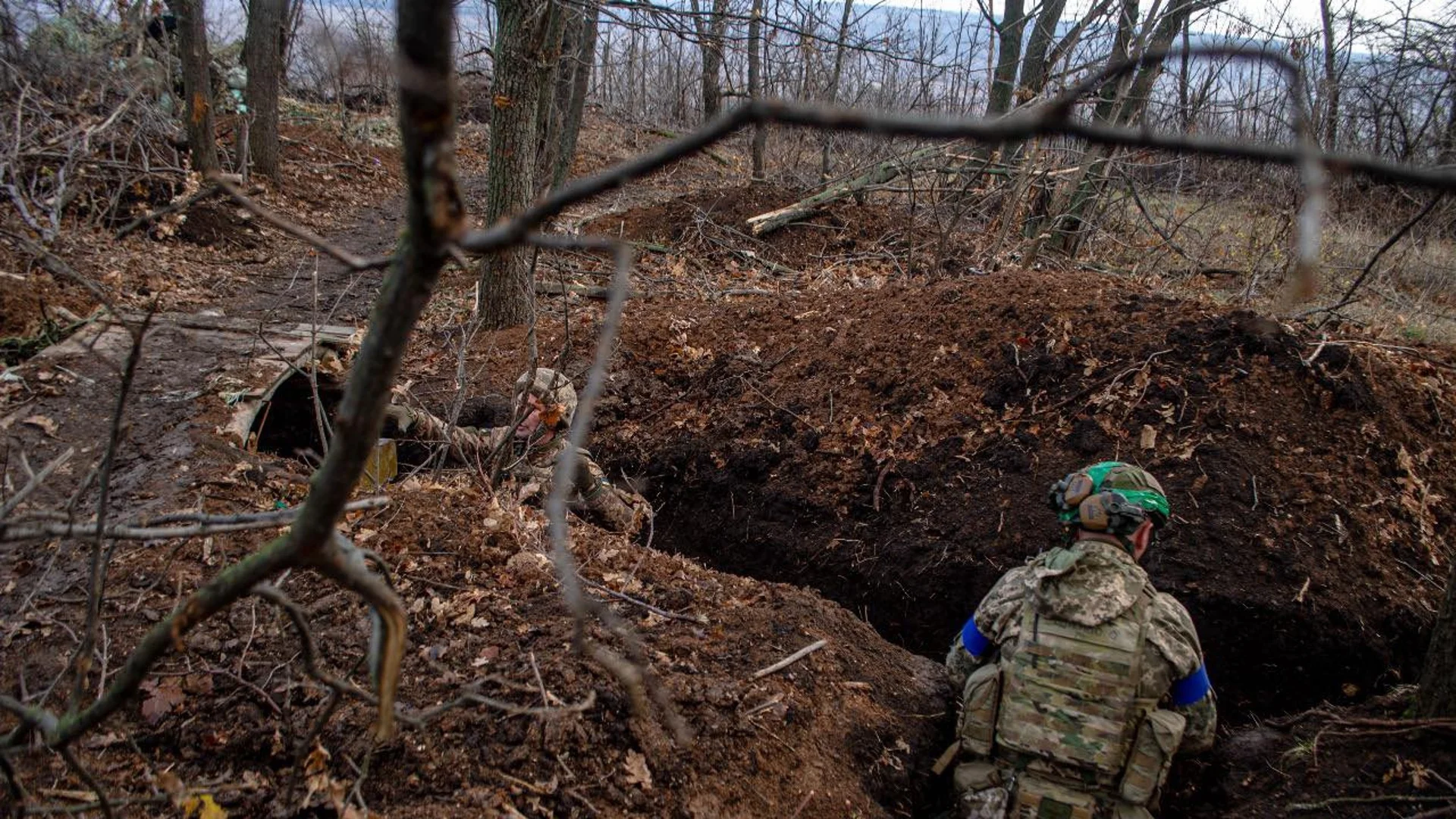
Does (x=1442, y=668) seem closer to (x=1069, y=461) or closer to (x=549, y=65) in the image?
(x=1069, y=461)

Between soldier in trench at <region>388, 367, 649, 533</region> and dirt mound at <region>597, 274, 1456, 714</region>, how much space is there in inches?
31.1

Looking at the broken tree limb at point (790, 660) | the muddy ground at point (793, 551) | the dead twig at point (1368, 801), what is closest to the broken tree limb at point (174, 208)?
the muddy ground at point (793, 551)

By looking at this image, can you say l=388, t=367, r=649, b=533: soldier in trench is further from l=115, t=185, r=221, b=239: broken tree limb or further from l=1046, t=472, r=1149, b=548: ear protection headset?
l=1046, t=472, r=1149, b=548: ear protection headset

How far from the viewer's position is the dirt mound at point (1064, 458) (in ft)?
12.2

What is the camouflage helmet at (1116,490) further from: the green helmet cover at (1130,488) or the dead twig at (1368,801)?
the dead twig at (1368,801)

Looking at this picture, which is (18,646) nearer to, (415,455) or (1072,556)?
(415,455)

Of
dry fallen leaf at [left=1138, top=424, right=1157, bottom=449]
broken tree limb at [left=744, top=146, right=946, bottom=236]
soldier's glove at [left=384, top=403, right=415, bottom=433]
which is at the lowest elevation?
soldier's glove at [left=384, top=403, right=415, bottom=433]

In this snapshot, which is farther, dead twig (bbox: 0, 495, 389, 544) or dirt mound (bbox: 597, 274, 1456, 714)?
dirt mound (bbox: 597, 274, 1456, 714)

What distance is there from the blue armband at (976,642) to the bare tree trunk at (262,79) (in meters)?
11.2

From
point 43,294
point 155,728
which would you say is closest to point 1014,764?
point 155,728

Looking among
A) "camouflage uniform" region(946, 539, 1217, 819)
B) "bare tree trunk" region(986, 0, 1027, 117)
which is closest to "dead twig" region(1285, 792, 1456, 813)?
"camouflage uniform" region(946, 539, 1217, 819)

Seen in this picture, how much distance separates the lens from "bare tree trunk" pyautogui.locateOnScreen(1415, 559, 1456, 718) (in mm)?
2676

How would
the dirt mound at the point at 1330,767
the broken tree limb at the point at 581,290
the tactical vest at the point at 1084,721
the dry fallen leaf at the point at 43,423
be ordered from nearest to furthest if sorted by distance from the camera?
the dirt mound at the point at 1330,767 < the tactical vest at the point at 1084,721 < the dry fallen leaf at the point at 43,423 < the broken tree limb at the point at 581,290

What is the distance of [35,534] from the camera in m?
1.45
